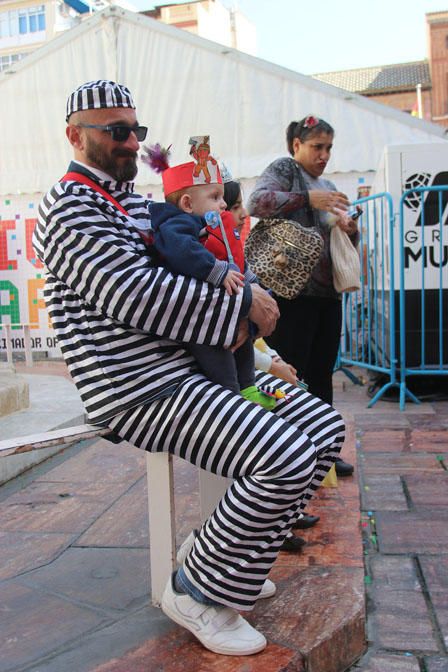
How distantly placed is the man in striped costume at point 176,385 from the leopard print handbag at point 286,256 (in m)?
1.07

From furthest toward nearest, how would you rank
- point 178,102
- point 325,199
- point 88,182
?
point 178,102 → point 325,199 → point 88,182

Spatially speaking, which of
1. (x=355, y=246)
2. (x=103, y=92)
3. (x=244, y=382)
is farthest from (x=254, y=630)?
(x=355, y=246)

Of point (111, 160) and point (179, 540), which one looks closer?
point (111, 160)

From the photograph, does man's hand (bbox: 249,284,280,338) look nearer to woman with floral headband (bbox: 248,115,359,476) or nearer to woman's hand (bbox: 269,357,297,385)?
woman's hand (bbox: 269,357,297,385)

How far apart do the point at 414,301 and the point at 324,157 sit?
283cm

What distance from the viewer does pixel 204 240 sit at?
2059 mm

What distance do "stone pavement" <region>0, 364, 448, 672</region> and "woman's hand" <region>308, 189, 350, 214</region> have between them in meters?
1.38

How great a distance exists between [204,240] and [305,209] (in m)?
1.39

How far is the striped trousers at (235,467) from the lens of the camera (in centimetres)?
Answer: 180

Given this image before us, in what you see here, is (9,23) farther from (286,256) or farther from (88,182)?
(88,182)

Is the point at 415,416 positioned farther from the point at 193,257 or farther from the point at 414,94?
the point at 414,94

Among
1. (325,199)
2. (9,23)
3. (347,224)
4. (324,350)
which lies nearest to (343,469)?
(324,350)

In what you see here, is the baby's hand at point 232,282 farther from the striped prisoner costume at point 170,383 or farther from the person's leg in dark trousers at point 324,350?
the person's leg in dark trousers at point 324,350

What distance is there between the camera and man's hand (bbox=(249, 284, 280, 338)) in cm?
198
